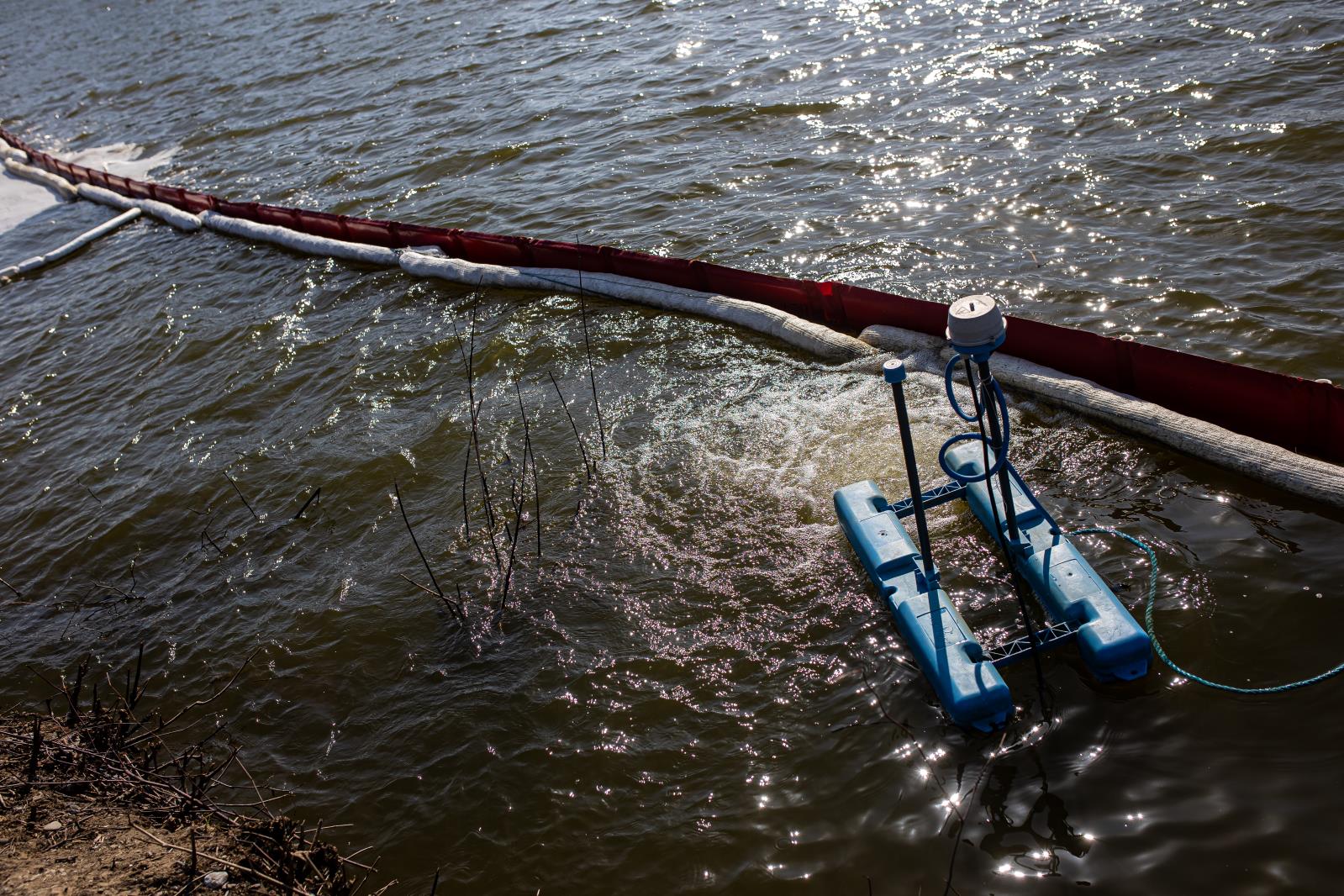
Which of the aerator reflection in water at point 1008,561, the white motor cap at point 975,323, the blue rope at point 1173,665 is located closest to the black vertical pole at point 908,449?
the aerator reflection in water at point 1008,561

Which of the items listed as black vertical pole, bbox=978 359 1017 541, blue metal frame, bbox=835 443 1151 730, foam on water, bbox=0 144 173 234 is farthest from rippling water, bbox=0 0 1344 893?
foam on water, bbox=0 144 173 234

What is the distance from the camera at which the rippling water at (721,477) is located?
4.56 m

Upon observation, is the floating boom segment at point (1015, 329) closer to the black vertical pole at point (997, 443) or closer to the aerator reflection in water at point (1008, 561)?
the aerator reflection in water at point (1008, 561)

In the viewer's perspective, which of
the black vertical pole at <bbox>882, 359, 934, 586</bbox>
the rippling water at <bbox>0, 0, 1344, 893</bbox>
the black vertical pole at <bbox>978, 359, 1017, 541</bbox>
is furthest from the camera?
the rippling water at <bbox>0, 0, 1344, 893</bbox>

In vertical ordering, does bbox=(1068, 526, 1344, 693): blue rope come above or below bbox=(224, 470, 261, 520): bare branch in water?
below

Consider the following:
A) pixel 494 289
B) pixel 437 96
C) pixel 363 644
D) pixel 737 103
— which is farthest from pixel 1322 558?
pixel 437 96

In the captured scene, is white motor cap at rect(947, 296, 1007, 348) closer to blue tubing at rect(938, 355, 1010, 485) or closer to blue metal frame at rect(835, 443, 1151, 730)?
blue tubing at rect(938, 355, 1010, 485)

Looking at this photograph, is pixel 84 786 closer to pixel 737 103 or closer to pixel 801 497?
pixel 801 497

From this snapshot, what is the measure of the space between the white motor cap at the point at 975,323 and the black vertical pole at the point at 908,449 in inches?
12.0

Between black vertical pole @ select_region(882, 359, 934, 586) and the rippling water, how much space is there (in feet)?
1.64

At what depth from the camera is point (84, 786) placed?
15.6ft

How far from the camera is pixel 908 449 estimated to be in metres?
4.60

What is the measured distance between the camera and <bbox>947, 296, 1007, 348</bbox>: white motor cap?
13.8 feet

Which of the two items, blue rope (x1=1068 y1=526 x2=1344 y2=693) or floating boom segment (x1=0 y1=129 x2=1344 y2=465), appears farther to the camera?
floating boom segment (x1=0 y1=129 x2=1344 y2=465)
